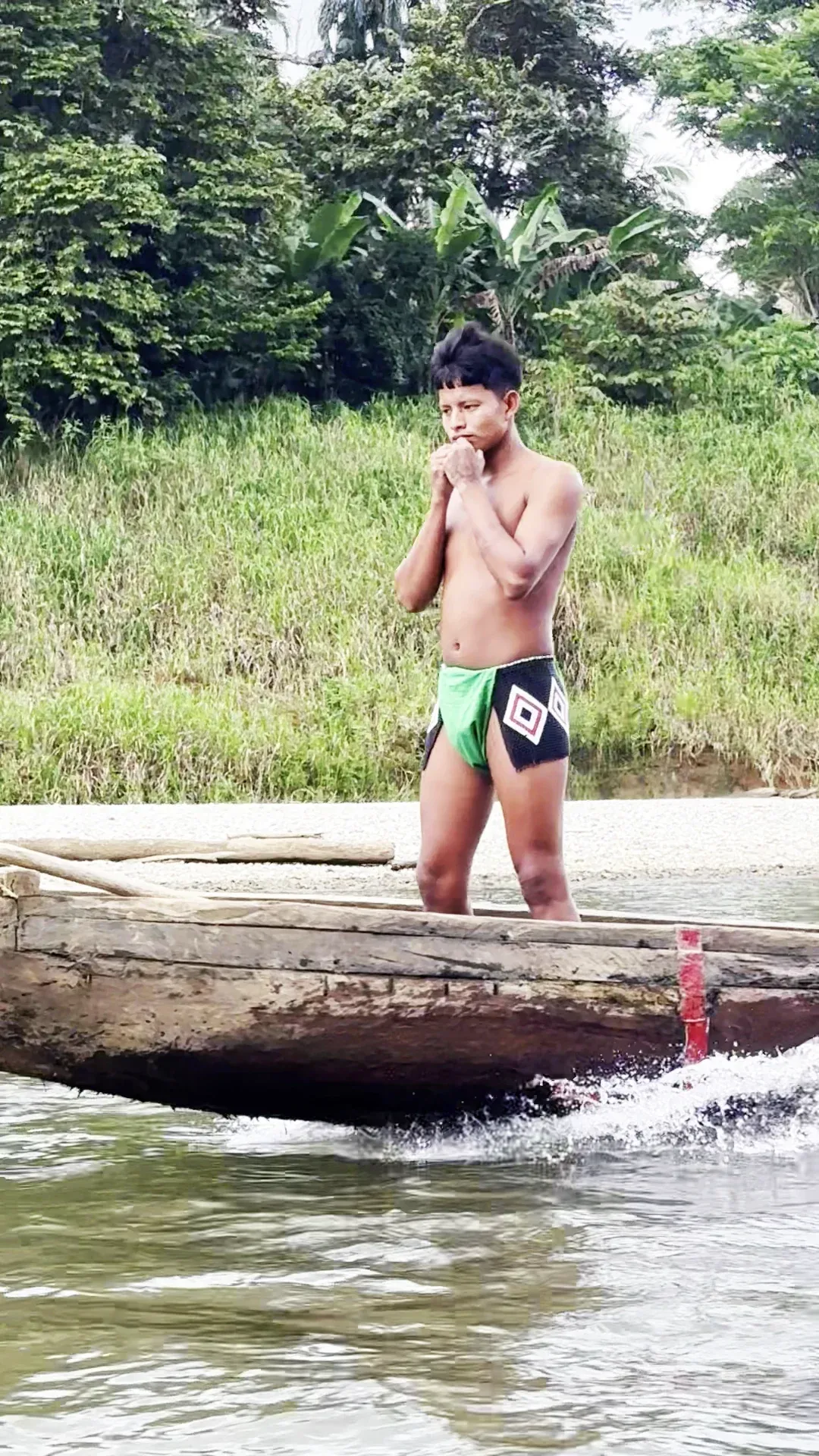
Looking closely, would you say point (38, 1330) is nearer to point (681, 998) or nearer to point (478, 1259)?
point (478, 1259)

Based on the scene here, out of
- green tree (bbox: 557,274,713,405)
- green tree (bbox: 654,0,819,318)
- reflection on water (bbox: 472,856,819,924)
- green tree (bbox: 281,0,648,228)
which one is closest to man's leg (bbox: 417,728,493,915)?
reflection on water (bbox: 472,856,819,924)

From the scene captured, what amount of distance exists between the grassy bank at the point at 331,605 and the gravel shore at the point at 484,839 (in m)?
1.30

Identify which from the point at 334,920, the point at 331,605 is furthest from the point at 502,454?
the point at 331,605

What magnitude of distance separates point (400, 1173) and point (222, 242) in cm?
1757

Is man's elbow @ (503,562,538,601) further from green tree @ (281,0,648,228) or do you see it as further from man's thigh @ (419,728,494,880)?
green tree @ (281,0,648,228)

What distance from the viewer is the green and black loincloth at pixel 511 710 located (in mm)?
3791

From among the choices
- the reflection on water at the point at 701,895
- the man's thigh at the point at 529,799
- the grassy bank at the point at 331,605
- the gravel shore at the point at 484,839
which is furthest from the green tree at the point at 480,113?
the man's thigh at the point at 529,799

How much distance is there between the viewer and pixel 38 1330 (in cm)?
279

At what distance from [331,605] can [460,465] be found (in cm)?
1203

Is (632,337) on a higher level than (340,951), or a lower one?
higher

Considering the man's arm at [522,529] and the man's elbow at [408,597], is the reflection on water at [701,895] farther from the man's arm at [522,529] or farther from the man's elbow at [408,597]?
the man's arm at [522,529]

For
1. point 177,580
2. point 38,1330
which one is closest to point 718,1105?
point 38,1330

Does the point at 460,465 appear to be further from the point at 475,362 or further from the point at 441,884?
the point at 441,884

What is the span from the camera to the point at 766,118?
25422 mm
